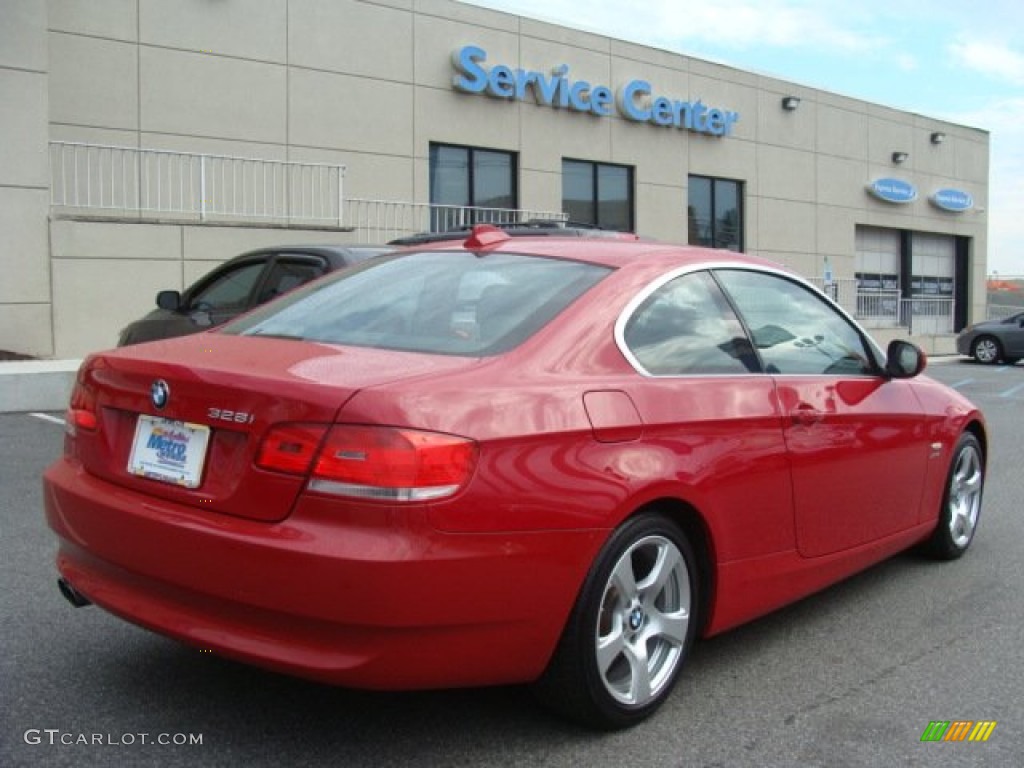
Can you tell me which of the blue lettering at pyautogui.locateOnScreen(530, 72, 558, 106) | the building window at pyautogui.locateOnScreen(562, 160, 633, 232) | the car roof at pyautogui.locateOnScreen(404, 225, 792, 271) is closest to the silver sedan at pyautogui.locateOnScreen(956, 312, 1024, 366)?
the building window at pyautogui.locateOnScreen(562, 160, 633, 232)

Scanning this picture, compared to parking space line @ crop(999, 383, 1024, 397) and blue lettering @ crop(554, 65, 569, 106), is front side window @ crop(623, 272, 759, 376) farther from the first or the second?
blue lettering @ crop(554, 65, 569, 106)

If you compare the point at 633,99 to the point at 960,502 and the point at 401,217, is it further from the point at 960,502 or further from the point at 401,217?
the point at 960,502

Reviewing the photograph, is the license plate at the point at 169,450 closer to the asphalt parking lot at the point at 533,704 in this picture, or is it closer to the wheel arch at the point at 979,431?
the asphalt parking lot at the point at 533,704

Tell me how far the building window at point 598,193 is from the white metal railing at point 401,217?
8.00ft

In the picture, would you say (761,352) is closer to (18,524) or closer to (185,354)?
(185,354)

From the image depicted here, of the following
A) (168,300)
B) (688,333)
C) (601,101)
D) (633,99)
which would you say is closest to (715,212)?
(633,99)

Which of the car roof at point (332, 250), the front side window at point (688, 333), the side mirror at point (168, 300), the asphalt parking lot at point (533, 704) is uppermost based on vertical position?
the car roof at point (332, 250)

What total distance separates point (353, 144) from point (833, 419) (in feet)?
47.3

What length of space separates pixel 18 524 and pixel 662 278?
4053 millimetres

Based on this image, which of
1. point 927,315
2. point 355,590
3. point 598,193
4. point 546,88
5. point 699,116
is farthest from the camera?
point 927,315

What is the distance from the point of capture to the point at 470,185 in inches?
752

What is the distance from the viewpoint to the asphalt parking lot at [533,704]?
3.02 m

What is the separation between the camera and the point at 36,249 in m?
12.4

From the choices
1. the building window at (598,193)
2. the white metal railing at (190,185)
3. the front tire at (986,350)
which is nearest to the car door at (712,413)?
the white metal railing at (190,185)
